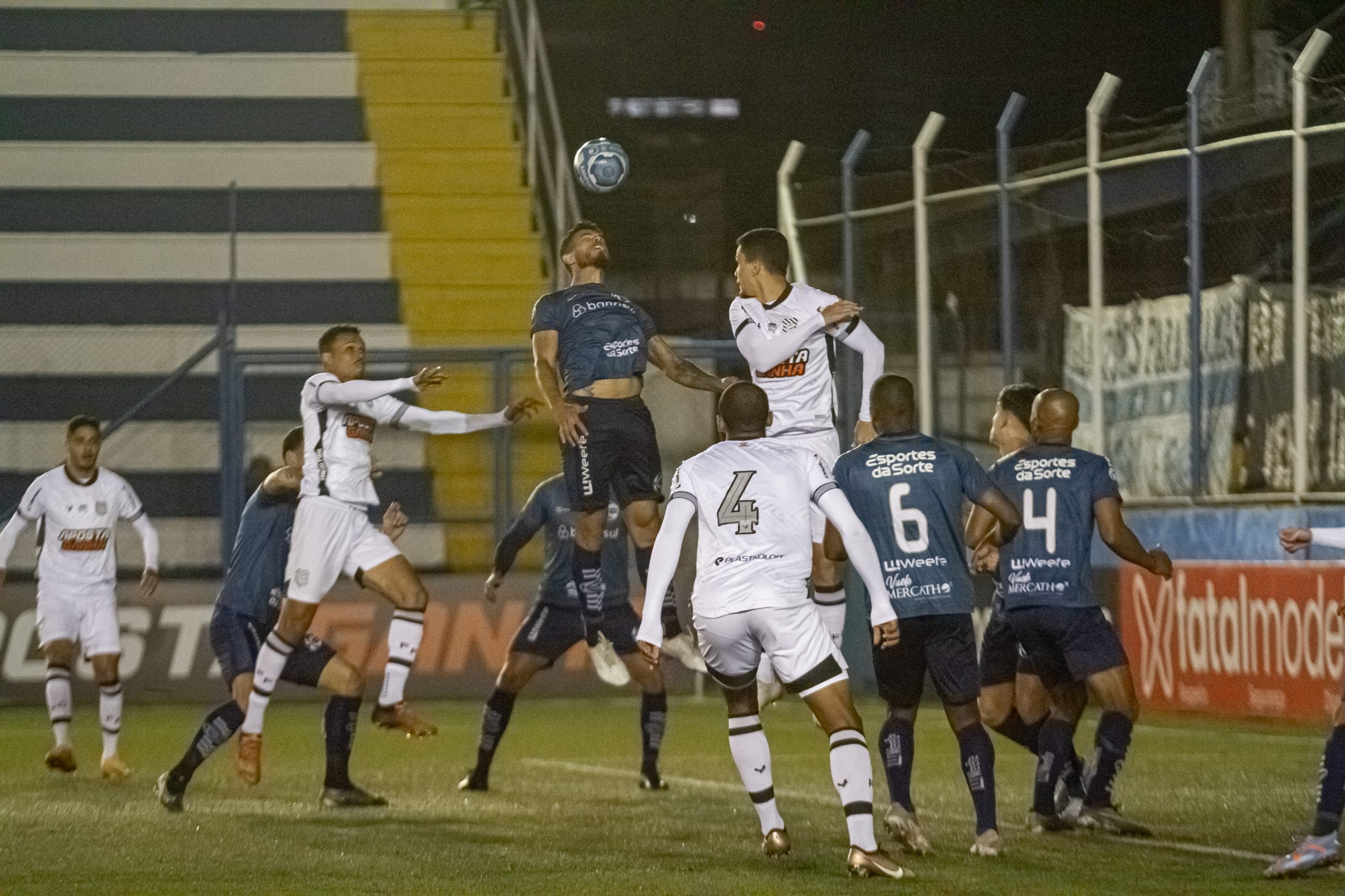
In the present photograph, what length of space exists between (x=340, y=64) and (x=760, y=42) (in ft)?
26.0

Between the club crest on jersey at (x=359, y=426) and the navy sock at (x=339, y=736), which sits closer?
the navy sock at (x=339, y=736)

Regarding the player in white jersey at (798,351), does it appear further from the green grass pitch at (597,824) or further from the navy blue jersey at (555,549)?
the navy blue jersey at (555,549)

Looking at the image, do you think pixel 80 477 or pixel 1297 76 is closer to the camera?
pixel 80 477

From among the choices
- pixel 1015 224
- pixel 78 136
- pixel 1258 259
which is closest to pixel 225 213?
pixel 78 136

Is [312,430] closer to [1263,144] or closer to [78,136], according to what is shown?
[1263,144]

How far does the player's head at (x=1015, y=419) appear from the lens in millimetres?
9641

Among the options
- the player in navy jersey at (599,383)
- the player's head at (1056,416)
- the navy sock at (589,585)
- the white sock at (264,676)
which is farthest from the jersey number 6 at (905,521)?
the white sock at (264,676)

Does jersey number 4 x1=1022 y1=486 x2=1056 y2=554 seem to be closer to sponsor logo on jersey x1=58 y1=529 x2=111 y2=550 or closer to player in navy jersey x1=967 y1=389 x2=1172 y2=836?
player in navy jersey x1=967 y1=389 x2=1172 y2=836

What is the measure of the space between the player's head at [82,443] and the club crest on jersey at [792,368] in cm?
503

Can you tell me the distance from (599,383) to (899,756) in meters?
2.82

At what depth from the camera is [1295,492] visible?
1433 centimetres

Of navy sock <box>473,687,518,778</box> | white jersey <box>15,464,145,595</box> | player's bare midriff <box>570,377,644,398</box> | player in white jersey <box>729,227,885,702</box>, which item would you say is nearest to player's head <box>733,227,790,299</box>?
player in white jersey <box>729,227,885,702</box>

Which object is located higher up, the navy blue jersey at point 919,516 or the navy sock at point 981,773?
the navy blue jersey at point 919,516

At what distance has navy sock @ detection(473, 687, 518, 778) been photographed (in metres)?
11.3
